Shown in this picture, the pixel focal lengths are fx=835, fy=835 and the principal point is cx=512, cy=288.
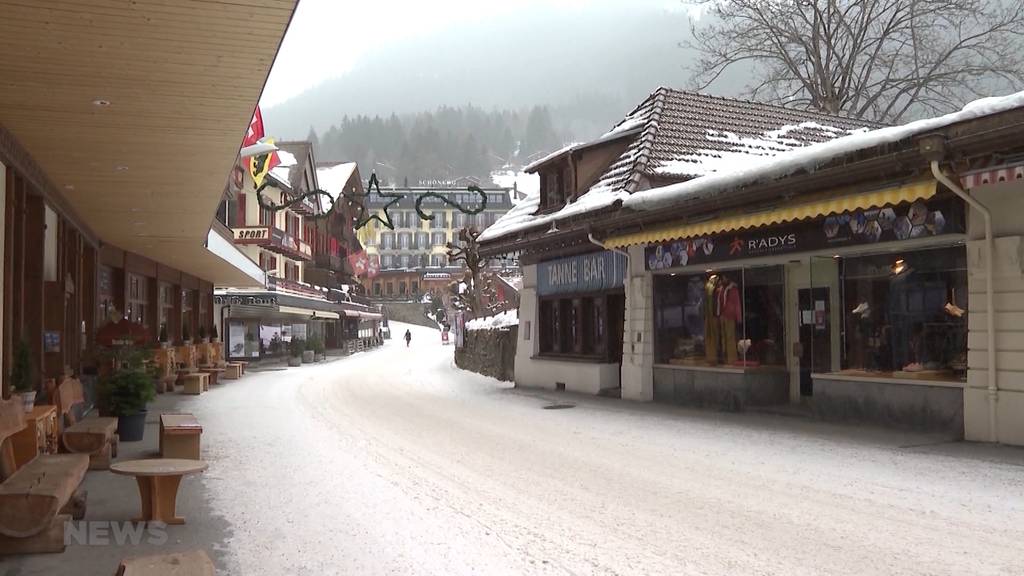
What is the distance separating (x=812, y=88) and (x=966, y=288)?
22240mm

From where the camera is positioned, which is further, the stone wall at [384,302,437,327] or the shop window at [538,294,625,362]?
the stone wall at [384,302,437,327]

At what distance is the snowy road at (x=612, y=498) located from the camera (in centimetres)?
598

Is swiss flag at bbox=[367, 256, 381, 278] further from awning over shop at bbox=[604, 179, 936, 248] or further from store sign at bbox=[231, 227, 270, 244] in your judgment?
awning over shop at bbox=[604, 179, 936, 248]

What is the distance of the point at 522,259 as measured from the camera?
23.4 m

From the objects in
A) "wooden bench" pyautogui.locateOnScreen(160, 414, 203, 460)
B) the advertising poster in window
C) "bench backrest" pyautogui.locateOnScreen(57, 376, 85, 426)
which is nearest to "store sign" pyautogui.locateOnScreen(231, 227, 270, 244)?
the advertising poster in window

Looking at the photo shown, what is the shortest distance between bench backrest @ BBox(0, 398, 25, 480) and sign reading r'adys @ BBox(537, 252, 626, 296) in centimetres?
1303

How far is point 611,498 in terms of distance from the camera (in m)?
8.03

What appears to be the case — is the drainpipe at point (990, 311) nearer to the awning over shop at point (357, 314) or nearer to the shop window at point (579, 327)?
the shop window at point (579, 327)

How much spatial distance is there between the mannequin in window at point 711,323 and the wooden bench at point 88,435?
10406 millimetres

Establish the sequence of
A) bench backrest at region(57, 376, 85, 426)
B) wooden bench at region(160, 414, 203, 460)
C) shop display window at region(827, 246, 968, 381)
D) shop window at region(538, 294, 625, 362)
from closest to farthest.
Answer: wooden bench at region(160, 414, 203, 460) → bench backrest at region(57, 376, 85, 426) → shop display window at region(827, 246, 968, 381) → shop window at region(538, 294, 625, 362)

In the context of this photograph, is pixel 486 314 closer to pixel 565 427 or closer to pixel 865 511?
pixel 565 427

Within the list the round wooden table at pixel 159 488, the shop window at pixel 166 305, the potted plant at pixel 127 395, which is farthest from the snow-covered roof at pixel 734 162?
the shop window at pixel 166 305

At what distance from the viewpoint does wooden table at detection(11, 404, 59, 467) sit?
7.60 meters

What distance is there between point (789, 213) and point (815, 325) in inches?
93.5
